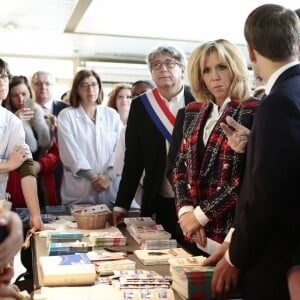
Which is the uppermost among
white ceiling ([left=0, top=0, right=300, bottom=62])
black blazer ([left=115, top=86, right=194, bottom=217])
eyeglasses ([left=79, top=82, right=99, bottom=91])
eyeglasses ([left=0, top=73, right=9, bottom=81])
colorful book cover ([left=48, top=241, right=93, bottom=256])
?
white ceiling ([left=0, top=0, right=300, bottom=62])

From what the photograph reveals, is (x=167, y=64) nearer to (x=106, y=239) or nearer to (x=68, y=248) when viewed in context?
(x=106, y=239)

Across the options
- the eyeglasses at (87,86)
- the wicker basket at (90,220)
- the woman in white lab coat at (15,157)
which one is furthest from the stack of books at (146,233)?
the eyeglasses at (87,86)

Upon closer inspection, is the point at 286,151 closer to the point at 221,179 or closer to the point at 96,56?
the point at 221,179

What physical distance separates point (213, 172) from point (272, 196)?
1.86 ft

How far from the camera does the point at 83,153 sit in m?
3.05

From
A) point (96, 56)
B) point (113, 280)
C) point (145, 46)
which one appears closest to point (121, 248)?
point (113, 280)

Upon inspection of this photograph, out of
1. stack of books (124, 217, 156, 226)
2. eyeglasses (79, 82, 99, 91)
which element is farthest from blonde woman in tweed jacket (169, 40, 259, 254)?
eyeglasses (79, 82, 99, 91)

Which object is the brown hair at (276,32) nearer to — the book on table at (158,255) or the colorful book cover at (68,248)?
the book on table at (158,255)

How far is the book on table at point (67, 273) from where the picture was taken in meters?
1.41

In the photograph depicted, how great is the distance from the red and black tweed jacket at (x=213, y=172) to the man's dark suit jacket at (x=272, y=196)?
36 centimetres

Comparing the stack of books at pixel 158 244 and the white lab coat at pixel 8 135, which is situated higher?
the white lab coat at pixel 8 135

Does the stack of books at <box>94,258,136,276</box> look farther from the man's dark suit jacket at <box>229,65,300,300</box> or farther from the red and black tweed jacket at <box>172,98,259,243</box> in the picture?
the man's dark suit jacket at <box>229,65,300,300</box>

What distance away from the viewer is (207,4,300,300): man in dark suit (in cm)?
115

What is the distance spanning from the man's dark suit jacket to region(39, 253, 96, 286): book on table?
Result: 450mm
